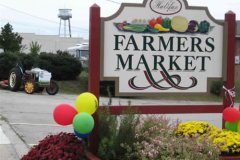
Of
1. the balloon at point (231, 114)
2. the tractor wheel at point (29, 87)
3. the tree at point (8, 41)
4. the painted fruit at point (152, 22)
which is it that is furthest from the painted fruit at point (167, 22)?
the tree at point (8, 41)

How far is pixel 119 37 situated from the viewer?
235 inches

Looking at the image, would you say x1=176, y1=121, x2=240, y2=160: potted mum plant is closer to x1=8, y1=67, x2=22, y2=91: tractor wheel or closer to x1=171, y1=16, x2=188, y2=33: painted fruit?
x1=171, y1=16, x2=188, y2=33: painted fruit

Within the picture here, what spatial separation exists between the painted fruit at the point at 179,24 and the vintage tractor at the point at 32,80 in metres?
16.7

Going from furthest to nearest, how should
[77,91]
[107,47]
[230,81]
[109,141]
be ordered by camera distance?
[77,91] < [230,81] < [107,47] < [109,141]

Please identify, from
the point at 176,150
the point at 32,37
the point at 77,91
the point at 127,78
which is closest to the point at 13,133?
the point at 127,78

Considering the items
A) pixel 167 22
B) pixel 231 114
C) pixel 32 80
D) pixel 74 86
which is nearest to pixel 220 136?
pixel 231 114

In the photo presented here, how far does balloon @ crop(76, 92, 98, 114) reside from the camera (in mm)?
5504

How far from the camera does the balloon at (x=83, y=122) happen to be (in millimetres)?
5340

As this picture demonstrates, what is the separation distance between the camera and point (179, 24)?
617 centimetres

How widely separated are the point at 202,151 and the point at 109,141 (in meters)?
Answer: 1.05

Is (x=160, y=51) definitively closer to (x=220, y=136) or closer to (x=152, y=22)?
(x=152, y=22)

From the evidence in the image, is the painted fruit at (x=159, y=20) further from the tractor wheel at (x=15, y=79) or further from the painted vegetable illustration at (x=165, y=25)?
the tractor wheel at (x=15, y=79)

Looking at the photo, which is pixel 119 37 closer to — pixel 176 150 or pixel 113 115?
pixel 113 115

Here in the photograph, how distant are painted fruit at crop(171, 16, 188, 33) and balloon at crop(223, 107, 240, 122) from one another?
1.11 metres
